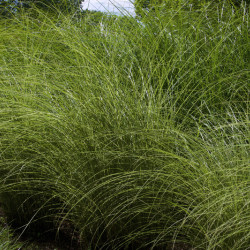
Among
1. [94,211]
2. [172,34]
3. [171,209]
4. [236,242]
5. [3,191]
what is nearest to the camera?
[236,242]

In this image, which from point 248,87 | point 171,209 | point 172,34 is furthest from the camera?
point 172,34

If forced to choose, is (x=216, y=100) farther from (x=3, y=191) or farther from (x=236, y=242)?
(x=3, y=191)

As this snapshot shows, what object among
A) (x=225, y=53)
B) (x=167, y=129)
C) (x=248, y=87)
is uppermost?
(x=225, y=53)

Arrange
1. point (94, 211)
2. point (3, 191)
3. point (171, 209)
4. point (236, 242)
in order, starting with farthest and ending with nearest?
1. point (3, 191)
2. point (171, 209)
3. point (94, 211)
4. point (236, 242)

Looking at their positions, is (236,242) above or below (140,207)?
above

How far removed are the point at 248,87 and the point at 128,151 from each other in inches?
61.2

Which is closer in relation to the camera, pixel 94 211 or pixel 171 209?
pixel 94 211

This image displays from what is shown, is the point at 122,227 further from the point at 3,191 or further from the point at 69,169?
the point at 3,191

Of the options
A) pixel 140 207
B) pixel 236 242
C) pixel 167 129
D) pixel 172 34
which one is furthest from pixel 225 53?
pixel 236 242

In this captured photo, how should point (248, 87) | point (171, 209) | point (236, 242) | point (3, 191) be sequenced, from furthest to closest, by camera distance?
point (248, 87) → point (3, 191) → point (171, 209) → point (236, 242)

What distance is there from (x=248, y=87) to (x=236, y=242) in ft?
5.94

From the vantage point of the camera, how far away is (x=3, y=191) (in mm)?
Result: 2666

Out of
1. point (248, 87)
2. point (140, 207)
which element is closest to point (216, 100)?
point (248, 87)

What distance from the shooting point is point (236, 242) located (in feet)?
5.75
